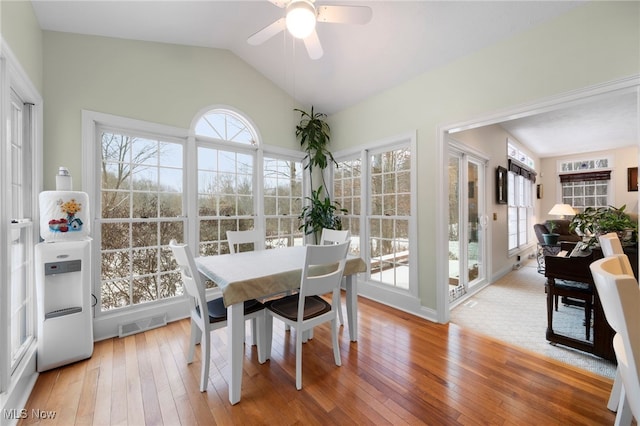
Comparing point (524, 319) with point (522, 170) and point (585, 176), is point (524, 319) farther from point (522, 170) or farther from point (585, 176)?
point (585, 176)

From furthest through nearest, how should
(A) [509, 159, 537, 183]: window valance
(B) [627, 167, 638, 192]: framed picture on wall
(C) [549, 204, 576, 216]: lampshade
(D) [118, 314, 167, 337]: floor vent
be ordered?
(B) [627, 167, 638, 192]: framed picture on wall < (C) [549, 204, 576, 216]: lampshade < (A) [509, 159, 537, 183]: window valance < (D) [118, 314, 167, 337]: floor vent

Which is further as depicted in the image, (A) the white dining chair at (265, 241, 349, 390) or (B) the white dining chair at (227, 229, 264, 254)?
(B) the white dining chair at (227, 229, 264, 254)

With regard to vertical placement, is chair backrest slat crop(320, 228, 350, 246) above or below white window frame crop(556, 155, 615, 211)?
below

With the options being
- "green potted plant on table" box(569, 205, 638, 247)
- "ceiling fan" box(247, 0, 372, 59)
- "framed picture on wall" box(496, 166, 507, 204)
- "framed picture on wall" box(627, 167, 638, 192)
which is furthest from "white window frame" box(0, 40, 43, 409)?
"framed picture on wall" box(627, 167, 638, 192)

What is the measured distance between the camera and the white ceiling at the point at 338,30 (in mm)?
2154

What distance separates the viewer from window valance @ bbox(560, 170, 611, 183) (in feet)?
20.0

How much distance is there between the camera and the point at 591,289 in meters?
2.15

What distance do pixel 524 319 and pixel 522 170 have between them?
12.7ft

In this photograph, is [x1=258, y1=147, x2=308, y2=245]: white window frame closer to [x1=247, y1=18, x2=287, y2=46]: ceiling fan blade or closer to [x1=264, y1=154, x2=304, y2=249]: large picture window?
[x1=264, y1=154, x2=304, y2=249]: large picture window

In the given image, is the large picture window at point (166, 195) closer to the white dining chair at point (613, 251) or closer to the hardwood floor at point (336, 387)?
the hardwood floor at point (336, 387)

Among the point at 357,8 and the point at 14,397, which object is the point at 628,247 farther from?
the point at 14,397

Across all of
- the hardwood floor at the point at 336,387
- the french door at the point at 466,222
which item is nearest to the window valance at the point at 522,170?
the french door at the point at 466,222

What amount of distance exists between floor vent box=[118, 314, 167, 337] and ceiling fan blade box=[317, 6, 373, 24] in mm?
3102

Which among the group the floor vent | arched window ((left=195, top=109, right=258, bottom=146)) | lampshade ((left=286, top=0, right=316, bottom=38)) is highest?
lampshade ((left=286, top=0, right=316, bottom=38))
